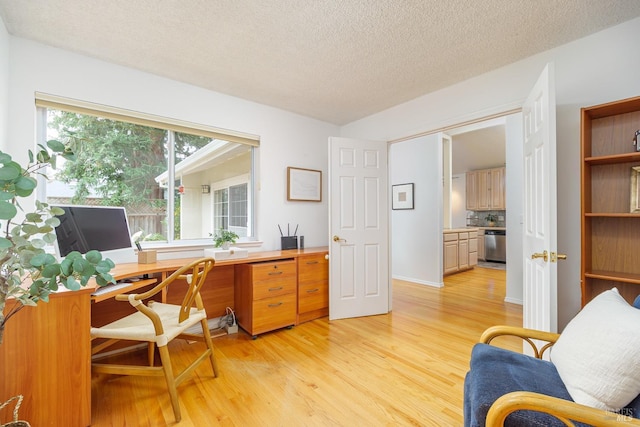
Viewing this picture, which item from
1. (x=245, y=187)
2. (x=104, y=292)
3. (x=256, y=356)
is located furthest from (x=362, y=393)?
(x=245, y=187)

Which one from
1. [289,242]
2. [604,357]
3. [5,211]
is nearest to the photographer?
[5,211]

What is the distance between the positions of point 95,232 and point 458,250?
5.40 metres

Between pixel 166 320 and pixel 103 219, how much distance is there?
91cm

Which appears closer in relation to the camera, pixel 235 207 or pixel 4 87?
pixel 4 87

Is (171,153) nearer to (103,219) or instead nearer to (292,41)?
(103,219)

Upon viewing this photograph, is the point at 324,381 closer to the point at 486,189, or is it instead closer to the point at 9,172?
the point at 9,172

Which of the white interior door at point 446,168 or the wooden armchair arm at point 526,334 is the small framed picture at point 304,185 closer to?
the white interior door at point 446,168

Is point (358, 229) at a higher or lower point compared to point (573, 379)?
higher

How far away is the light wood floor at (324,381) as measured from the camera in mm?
1579

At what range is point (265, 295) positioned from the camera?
262cm

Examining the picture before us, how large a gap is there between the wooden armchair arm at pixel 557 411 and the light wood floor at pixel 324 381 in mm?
844

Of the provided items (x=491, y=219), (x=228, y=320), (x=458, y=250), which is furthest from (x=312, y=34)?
(x=491, y=219)

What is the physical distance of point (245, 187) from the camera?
3.33m

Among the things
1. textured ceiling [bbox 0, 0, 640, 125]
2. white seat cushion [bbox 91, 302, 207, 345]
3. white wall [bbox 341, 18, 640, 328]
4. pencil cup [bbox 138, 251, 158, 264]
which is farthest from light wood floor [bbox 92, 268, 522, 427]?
textured ceiling [bbox 0, 0, 640, 125]
